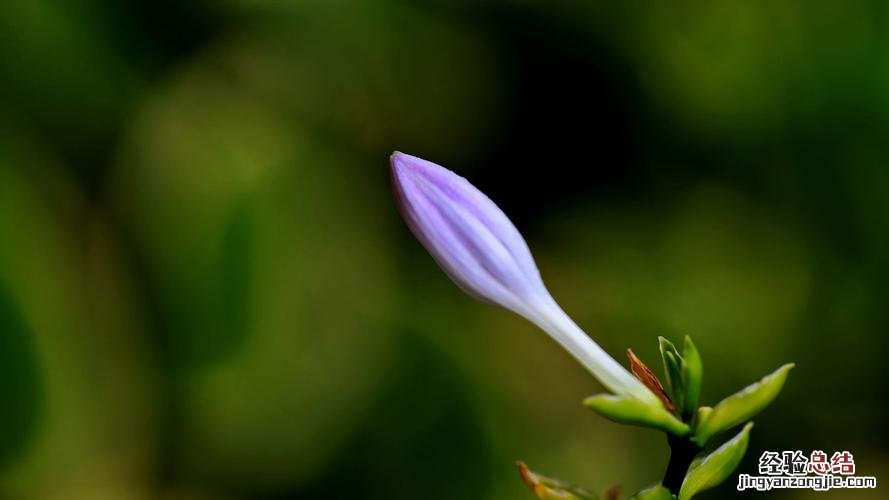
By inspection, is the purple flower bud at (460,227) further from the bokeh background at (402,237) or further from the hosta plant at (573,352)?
the bokeh background at (402,237)

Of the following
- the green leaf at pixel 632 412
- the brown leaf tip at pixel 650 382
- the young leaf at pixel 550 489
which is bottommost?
the young leaf at pixel 550 489

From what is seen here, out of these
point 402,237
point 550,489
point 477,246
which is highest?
point 402,237

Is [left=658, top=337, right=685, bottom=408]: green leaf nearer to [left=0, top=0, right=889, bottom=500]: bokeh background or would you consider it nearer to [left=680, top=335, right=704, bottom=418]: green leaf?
[left=680, top=335, right=704, bottom=418]: green leaf

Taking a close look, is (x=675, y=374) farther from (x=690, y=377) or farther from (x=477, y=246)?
(x=477, y=246)

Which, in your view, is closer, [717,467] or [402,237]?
[717,467]

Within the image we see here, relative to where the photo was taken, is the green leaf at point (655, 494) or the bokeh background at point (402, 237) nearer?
the green leaf at point (655, 494)

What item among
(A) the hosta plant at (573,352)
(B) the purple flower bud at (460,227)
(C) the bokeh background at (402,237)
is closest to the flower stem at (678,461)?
(A) the hosta plant at (573,352)

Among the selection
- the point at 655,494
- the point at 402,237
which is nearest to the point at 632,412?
the point at 655,494
